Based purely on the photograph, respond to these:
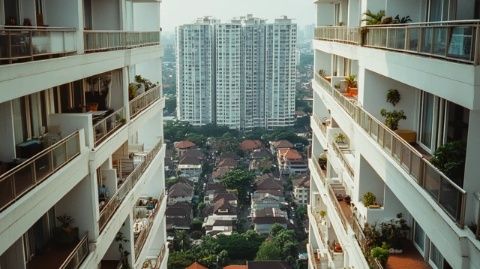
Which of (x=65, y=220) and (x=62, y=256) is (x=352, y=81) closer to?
(x=65, y=220)

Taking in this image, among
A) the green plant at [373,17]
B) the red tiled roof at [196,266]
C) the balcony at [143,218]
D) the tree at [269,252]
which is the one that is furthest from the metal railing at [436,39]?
the tree at [269,252]

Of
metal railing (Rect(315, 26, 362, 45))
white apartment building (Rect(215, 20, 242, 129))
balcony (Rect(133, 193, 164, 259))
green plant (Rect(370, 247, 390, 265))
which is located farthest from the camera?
white apartment building (Rect(215, 20, 242, 129))

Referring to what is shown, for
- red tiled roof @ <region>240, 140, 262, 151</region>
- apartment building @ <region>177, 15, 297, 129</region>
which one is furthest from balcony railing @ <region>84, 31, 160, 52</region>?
apartment building @ <region>177, 15, 297, 129</region>

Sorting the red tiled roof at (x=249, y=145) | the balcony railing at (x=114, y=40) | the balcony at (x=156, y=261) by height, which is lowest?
the red tiled roof at (x=249, y=145)

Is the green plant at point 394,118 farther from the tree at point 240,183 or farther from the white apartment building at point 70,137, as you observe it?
the tree at point 240,183

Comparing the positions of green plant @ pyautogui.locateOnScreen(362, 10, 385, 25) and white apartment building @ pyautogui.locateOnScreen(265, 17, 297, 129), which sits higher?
green plant @ pyautogui.locateOnScreen(362, 10, 385, 25)

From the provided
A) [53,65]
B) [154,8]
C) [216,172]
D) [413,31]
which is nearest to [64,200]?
[53,65]

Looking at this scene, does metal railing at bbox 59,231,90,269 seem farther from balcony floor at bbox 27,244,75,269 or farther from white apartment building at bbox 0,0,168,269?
balcony floor at bbox 27,244,75,269
